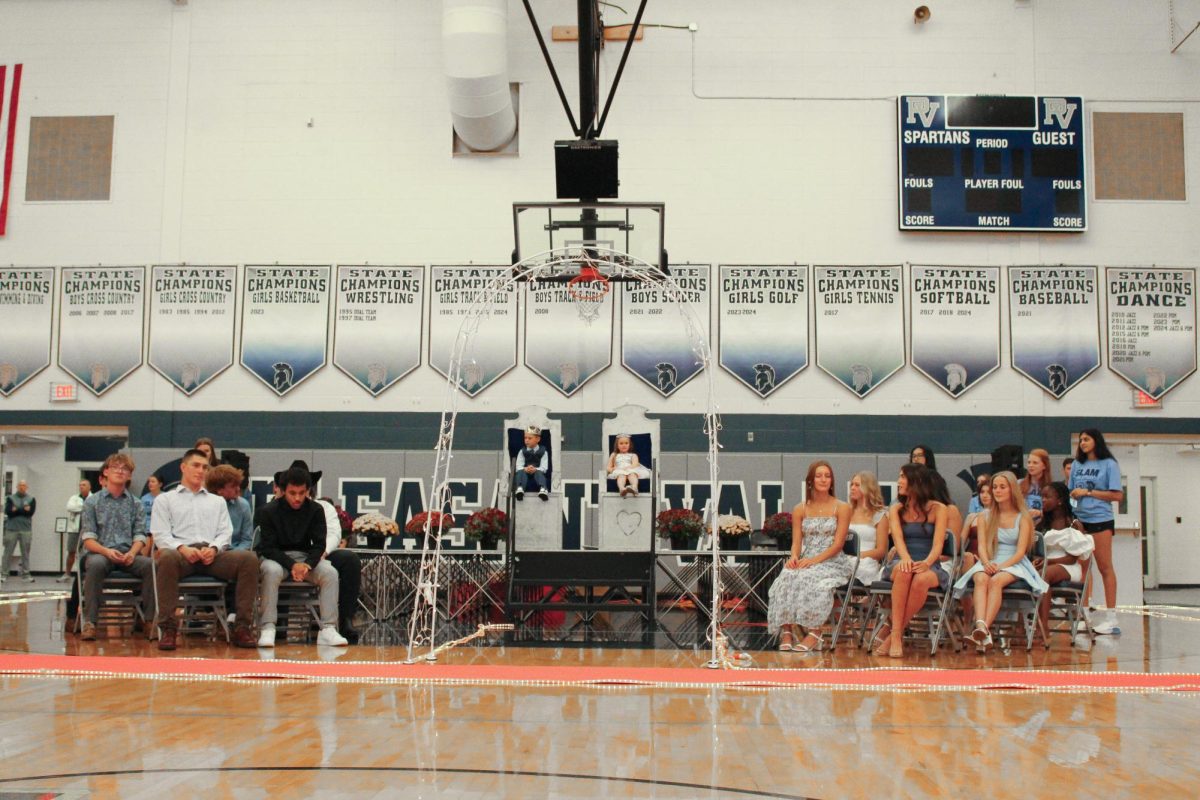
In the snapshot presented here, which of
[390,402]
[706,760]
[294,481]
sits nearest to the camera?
[706,760]

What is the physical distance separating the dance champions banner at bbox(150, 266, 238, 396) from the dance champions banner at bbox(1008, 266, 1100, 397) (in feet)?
32.7

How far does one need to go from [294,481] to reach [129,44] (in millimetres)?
9789

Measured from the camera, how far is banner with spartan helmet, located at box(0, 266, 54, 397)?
1448 centimetres

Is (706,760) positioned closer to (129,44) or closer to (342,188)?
(342,188)

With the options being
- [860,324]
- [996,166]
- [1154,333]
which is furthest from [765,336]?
A: [1154,333]

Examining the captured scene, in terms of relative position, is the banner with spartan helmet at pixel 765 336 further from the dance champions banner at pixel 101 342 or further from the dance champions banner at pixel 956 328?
the dance champions banner at pixel 101 342

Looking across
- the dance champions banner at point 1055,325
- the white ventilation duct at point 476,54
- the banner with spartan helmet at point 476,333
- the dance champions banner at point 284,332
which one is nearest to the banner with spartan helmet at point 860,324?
the dance champions banner at point 1055,325

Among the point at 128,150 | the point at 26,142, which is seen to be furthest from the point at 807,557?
the point at 26,142

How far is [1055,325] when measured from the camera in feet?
46.5

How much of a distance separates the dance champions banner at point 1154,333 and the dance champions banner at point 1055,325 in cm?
27

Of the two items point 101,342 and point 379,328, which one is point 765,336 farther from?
point 101,342

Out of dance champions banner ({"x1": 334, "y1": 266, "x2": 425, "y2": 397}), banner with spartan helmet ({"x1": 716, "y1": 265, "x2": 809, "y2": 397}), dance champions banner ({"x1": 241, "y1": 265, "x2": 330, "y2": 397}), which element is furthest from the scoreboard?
dance champions banner ({"x1": 241, "y1": 265, "x2": 330, "y2": 397})

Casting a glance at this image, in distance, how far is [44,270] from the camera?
1466 cm

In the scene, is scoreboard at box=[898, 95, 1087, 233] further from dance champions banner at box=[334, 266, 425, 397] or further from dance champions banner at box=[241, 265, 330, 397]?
dance champions banner at box=[241, 265, 330, 397]
